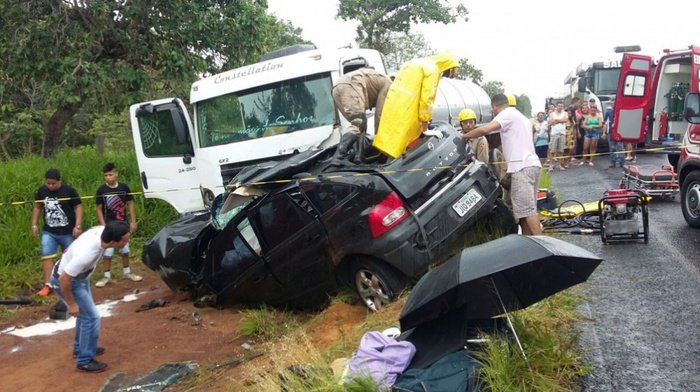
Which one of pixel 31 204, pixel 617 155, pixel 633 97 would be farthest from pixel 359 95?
pixel 617 155

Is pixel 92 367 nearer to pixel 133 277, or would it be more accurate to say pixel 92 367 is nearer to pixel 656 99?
pixel 133 277

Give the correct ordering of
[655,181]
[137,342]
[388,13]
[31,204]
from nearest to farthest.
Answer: [137,342]
[655,181]
[31,204]
[388,13]

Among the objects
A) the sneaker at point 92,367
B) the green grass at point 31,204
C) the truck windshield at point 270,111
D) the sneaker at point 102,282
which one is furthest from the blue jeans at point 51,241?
the sneaker at point 92,367

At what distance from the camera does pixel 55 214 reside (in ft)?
26.8

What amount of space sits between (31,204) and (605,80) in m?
16.5

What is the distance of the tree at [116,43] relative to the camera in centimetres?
1091

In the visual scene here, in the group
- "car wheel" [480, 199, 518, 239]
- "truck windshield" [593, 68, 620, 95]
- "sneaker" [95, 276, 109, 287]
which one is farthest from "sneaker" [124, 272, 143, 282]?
"truck windshield" [593, 68, 620, 95]

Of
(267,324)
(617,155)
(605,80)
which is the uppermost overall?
(605,80)

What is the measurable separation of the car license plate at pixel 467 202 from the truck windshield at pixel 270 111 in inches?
125

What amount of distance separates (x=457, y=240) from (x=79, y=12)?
28.2ft

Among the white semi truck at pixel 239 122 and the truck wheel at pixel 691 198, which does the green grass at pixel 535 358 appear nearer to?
the truck wheel at pixel 691 198

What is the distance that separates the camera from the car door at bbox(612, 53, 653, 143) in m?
13.8

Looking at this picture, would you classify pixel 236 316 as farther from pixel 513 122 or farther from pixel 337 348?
pixel 513 122

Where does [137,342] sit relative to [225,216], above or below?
below
